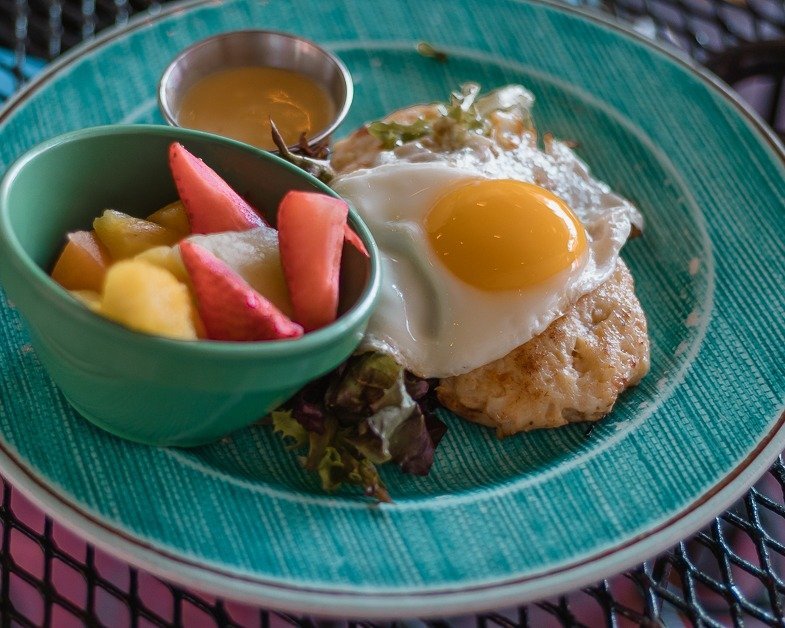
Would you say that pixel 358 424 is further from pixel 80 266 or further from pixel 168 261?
pixel 80 266

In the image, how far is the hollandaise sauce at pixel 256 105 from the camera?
3018 mm

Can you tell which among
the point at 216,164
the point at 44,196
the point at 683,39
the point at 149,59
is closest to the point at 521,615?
the point at 216,164

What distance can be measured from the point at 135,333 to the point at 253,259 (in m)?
0.39

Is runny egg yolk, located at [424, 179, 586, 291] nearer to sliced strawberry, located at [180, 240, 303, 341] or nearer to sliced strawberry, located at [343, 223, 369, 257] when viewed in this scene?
sliced strawberry, located at [343, 223, 369, 257]

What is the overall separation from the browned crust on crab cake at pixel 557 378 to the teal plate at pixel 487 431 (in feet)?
0.24

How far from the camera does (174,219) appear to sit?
86.1 inches

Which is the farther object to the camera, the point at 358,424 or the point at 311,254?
the point at 358,424

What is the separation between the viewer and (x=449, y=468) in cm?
236

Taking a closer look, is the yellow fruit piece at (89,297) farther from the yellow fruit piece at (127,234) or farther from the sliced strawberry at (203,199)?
the sliced strawberry at (203,199)

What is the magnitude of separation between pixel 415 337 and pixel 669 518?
82 centimetres

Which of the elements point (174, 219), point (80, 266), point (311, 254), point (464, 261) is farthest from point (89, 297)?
point (464, 261)

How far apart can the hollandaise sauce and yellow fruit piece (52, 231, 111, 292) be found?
1079 millimetres

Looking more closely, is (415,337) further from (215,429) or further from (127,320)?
(127,320)

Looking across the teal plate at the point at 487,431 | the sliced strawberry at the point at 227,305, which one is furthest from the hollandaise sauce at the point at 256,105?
the sliced strawberry at the point at 227,305
